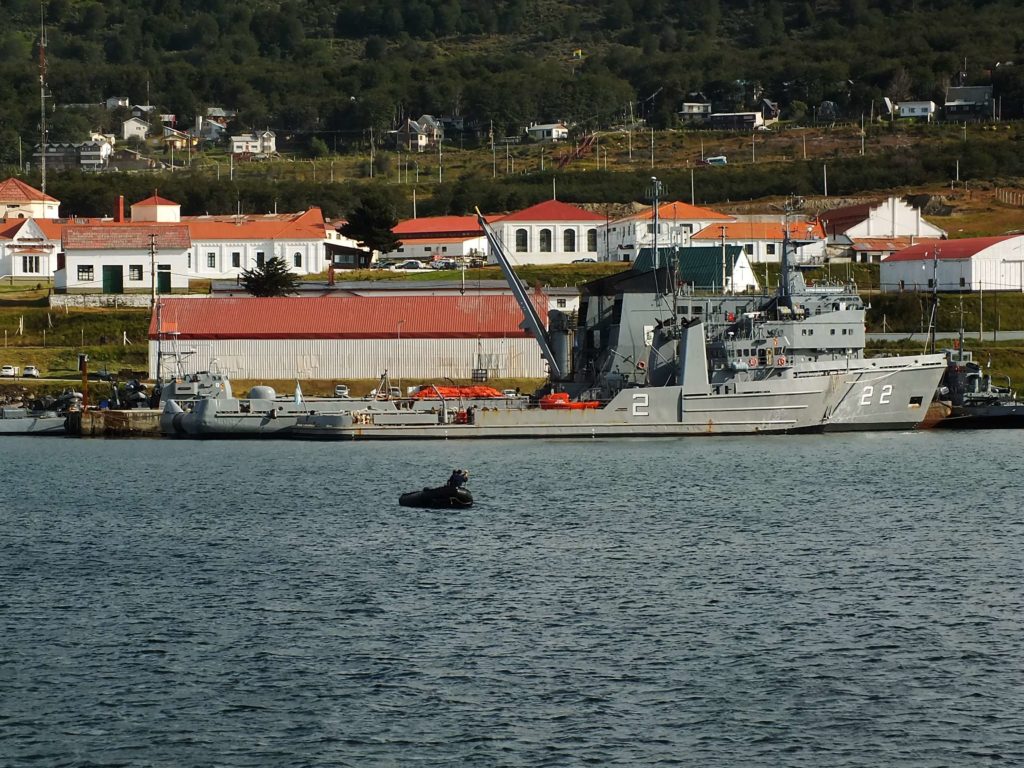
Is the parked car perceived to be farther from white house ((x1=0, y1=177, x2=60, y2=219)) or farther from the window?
white house ((x1=0, y1=177, x2=60, y2=219))

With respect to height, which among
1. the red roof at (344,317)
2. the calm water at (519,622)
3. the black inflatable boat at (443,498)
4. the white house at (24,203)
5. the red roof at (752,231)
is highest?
the white house at (24,203)

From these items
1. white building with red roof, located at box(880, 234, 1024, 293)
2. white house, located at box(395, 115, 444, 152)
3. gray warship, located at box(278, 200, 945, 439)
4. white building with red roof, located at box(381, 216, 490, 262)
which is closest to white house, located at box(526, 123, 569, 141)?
white house, located at box(395, 115, 444, 152)

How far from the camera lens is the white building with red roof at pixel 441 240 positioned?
11225 cm

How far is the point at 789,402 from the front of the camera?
62469 millimetres

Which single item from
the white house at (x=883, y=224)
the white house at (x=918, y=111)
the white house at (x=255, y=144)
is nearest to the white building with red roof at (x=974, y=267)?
the white house at (x=883, y=224)

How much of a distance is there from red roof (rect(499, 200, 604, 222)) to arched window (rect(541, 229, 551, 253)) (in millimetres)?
829

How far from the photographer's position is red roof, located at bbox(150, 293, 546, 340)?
77.8 meters

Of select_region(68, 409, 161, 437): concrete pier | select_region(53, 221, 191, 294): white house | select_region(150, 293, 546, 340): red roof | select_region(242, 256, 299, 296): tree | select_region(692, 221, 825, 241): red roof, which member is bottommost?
select_region(68, 409, 161, 437): concrete pier

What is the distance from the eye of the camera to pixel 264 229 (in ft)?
350

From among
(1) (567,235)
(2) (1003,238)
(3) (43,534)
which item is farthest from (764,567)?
(1) (567,235)

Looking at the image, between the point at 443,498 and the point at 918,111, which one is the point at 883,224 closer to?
the point at 918,111

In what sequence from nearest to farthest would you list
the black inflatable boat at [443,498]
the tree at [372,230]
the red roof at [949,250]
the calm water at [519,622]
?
the calm water at [519,622]
the black inflatable boat at [443,498]
the red roof at [949,250]
the tree at [372,230]

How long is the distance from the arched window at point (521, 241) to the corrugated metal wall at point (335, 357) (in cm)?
3372

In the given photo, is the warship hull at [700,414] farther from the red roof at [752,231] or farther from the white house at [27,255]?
the white house at [27,255]
